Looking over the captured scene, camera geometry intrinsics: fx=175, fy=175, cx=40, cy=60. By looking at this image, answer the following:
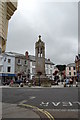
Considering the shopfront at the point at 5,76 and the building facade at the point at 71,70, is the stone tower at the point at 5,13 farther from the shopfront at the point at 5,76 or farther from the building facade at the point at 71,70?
the building facade at the point at 71,70

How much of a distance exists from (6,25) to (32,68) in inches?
2477

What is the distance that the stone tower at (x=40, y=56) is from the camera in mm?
35112

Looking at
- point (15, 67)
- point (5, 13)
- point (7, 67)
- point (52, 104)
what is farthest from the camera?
point (15, 67)

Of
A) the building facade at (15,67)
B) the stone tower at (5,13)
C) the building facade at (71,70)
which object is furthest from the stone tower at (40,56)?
the building facade at (71,70)

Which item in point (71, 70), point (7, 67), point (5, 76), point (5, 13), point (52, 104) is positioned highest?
point (71, 70)

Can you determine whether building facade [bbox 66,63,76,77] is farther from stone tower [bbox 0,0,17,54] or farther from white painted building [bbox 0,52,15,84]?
stone tower [bbox 0,0,17,54]

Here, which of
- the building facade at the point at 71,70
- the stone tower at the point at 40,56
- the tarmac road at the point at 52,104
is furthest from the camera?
the building facade at the point at 71,70

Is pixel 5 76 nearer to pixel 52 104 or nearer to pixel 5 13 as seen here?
pixel 52 104

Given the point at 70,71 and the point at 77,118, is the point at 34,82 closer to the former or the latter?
the point at 77,118

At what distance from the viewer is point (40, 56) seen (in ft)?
119

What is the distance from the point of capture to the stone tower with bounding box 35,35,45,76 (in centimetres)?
3511

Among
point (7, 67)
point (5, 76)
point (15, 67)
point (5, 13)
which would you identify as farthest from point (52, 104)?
point (15, 67)

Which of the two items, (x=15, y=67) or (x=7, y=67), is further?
(x=15, y=67)

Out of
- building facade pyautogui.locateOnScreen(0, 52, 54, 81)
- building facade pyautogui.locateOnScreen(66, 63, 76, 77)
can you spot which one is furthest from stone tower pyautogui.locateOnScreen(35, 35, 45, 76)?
building facade pyautogui.locateOnScreen(66, 63, 76, 77)
